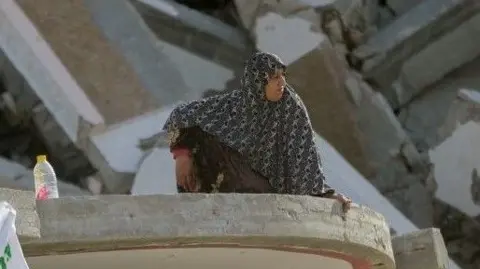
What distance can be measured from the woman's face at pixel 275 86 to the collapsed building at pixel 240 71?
2710 millimetres

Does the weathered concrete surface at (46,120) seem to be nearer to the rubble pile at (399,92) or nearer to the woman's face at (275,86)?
the rubble pile at (399,92)

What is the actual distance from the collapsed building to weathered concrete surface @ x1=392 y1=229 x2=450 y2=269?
98.6 inches

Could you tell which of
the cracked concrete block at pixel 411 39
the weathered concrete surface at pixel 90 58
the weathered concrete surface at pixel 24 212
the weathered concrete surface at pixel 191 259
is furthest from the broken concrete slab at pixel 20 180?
the weathered concrete surface at pixel 24 212

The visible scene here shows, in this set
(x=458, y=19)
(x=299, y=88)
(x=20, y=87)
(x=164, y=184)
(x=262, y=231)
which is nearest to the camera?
(x=262, y=231)

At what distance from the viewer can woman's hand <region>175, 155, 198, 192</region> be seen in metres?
6.05

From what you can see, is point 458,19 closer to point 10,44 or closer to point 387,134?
point 387,134

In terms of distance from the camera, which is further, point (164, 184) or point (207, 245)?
point (164, 184)

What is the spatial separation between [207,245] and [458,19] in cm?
574

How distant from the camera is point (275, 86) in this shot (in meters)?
5.99

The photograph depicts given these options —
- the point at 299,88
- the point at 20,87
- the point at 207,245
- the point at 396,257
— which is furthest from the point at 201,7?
the point at 207,245

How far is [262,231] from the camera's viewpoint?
5.48 metres

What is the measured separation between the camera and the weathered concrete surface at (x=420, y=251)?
20.7 ft

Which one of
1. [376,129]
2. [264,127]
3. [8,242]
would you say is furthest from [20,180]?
[8,242]

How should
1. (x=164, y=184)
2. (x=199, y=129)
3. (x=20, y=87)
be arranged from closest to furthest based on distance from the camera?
(x=199, y=129) < (x=164, y=184) < (x=20, y=87)
